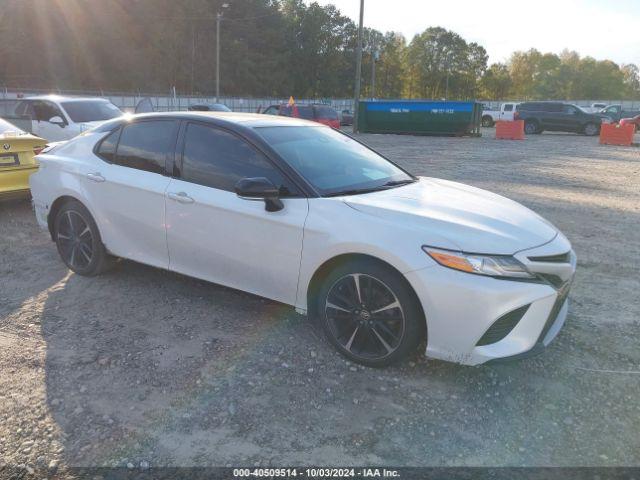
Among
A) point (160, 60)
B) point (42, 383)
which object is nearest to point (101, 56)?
point (160, 60)

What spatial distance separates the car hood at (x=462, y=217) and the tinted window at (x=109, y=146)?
229cm

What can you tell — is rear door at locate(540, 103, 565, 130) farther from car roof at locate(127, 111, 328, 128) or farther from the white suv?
car roof at locate(127, 111, 328, 128)

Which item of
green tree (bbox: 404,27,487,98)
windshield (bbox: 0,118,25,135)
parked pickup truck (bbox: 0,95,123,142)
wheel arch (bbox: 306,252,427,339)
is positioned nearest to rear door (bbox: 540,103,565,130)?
parked pickup truck (bbox: 0,95,123,142)

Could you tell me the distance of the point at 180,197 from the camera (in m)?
4.08

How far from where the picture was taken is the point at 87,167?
4.75 m

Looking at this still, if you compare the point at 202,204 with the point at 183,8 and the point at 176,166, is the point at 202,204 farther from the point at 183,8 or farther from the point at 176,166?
the point at 183,8

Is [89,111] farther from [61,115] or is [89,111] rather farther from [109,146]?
[109,146]

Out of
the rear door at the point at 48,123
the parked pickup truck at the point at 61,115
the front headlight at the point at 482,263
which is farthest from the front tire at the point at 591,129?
the front headlight at the point at 482,263

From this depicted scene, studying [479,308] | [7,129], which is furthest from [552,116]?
[479,308]

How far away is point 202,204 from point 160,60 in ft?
239

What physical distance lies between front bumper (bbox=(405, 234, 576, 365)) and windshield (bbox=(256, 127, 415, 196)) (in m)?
1.00

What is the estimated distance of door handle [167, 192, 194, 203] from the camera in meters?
4.04

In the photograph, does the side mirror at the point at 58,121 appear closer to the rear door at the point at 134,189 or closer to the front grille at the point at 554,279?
the rear door at the point at 134,189

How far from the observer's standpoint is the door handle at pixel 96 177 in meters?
4.60
